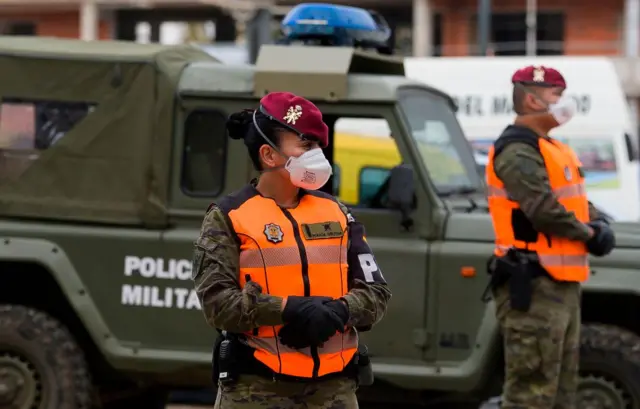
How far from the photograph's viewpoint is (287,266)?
375cm

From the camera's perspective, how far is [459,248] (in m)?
6.36

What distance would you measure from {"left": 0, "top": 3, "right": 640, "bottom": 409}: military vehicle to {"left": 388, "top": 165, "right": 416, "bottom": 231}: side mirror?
0.05 ft

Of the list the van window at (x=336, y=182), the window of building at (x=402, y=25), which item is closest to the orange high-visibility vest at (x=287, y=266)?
the van window at (x=336, y=182)

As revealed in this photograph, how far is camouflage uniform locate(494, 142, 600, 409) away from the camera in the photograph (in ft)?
18.2

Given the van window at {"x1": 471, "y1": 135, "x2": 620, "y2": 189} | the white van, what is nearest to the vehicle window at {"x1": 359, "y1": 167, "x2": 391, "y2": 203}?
the white van

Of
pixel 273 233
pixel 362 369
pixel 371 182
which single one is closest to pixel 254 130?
pixel 273 233

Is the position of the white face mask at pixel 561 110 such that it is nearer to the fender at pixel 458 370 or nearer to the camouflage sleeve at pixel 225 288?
the fender at pixel 458 370

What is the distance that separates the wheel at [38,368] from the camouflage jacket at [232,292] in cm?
298

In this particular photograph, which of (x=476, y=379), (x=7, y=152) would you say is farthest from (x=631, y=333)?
(x=7, y=152)

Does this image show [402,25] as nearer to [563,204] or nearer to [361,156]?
[361,156]

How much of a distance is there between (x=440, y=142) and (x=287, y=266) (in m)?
3.25

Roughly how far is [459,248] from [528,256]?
739 millimetres

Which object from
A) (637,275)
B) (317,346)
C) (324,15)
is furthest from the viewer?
(324,15)

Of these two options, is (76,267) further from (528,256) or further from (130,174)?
(528,256)
